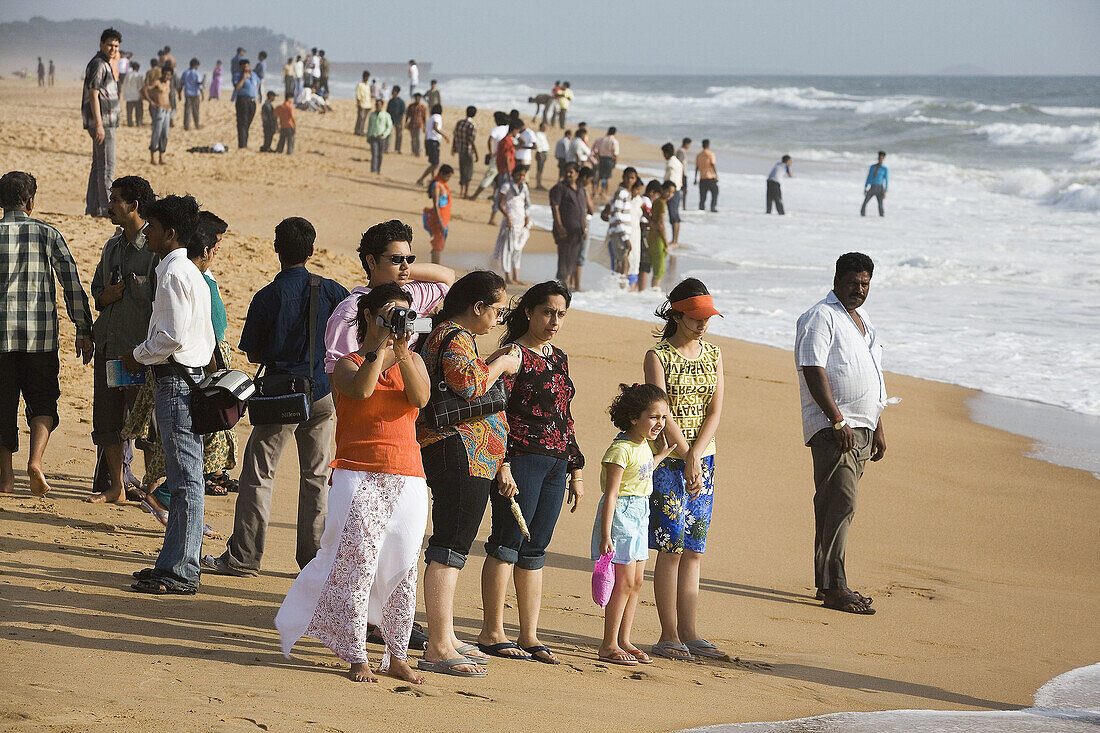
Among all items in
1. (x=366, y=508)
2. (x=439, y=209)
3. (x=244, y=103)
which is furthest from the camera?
(x=244, y=103)

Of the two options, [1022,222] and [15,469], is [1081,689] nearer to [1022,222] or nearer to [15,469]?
[15,469]

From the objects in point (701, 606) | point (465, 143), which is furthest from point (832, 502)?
point (465, 143)

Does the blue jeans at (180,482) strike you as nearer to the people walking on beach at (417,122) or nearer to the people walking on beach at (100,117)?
the people walking on beach at (100,117)

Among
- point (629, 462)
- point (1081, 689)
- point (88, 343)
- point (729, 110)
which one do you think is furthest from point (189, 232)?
point (729, 110)

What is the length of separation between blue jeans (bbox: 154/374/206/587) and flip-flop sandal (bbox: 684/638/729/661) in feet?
7.34

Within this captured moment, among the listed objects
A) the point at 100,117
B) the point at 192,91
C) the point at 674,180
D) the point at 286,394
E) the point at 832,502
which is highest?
the point at 192,91

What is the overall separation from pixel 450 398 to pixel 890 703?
7.34ft

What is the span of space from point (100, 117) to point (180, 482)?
894cm

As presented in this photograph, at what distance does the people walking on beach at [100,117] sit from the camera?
41.2ft

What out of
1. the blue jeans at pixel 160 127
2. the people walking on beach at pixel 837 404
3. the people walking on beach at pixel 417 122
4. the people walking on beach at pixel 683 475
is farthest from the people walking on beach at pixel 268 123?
the people walking on beach at pixel 683 475

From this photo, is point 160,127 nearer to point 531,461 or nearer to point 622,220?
point 622,220

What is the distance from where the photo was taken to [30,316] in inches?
249

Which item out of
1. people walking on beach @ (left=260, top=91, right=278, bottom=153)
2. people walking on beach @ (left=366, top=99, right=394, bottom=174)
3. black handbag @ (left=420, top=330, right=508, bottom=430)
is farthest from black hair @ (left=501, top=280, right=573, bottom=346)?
people walking on beach @ (left=260, top=91, right=278, bottom=153)

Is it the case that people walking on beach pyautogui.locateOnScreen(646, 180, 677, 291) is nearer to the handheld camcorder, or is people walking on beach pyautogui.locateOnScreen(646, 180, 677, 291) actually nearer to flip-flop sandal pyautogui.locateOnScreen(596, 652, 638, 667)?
flip-flop sandal pyautogui.locateOnScreen(596, 652, 638, 667)
